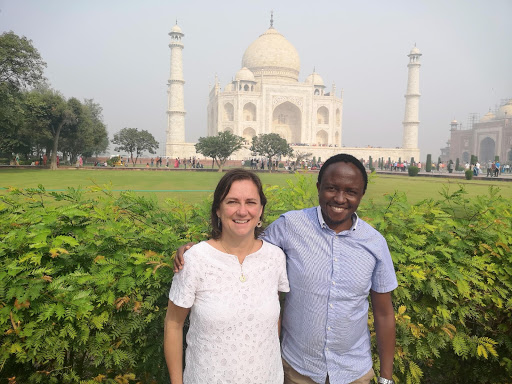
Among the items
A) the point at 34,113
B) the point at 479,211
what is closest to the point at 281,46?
the point at 34,113

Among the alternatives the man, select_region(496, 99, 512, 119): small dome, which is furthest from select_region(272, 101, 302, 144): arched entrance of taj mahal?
the man

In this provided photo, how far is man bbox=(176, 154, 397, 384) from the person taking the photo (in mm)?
1400

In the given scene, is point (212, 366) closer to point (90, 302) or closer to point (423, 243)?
point (90, 302)

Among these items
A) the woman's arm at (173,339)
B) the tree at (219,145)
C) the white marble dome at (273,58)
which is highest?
the white marble dome at (273,58)

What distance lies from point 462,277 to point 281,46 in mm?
45554

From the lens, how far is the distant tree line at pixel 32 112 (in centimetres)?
1455

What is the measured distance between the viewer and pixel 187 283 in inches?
49.6

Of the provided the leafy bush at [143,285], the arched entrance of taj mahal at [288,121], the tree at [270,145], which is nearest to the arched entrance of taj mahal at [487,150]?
the arched entrance of taj mahal at [288,121]

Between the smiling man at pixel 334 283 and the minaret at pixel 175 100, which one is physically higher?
the minaret at pixel 175 100

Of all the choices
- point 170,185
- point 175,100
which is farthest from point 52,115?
point 175,100

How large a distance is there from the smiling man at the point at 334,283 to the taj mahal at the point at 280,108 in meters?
36.8

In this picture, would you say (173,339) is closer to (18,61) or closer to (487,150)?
(18,61)

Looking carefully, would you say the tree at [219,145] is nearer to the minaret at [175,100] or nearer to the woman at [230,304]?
the minaret at [175,100]

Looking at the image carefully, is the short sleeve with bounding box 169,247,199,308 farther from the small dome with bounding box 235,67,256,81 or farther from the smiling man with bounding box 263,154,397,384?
the small dome with bounding box 235,67,256,81
